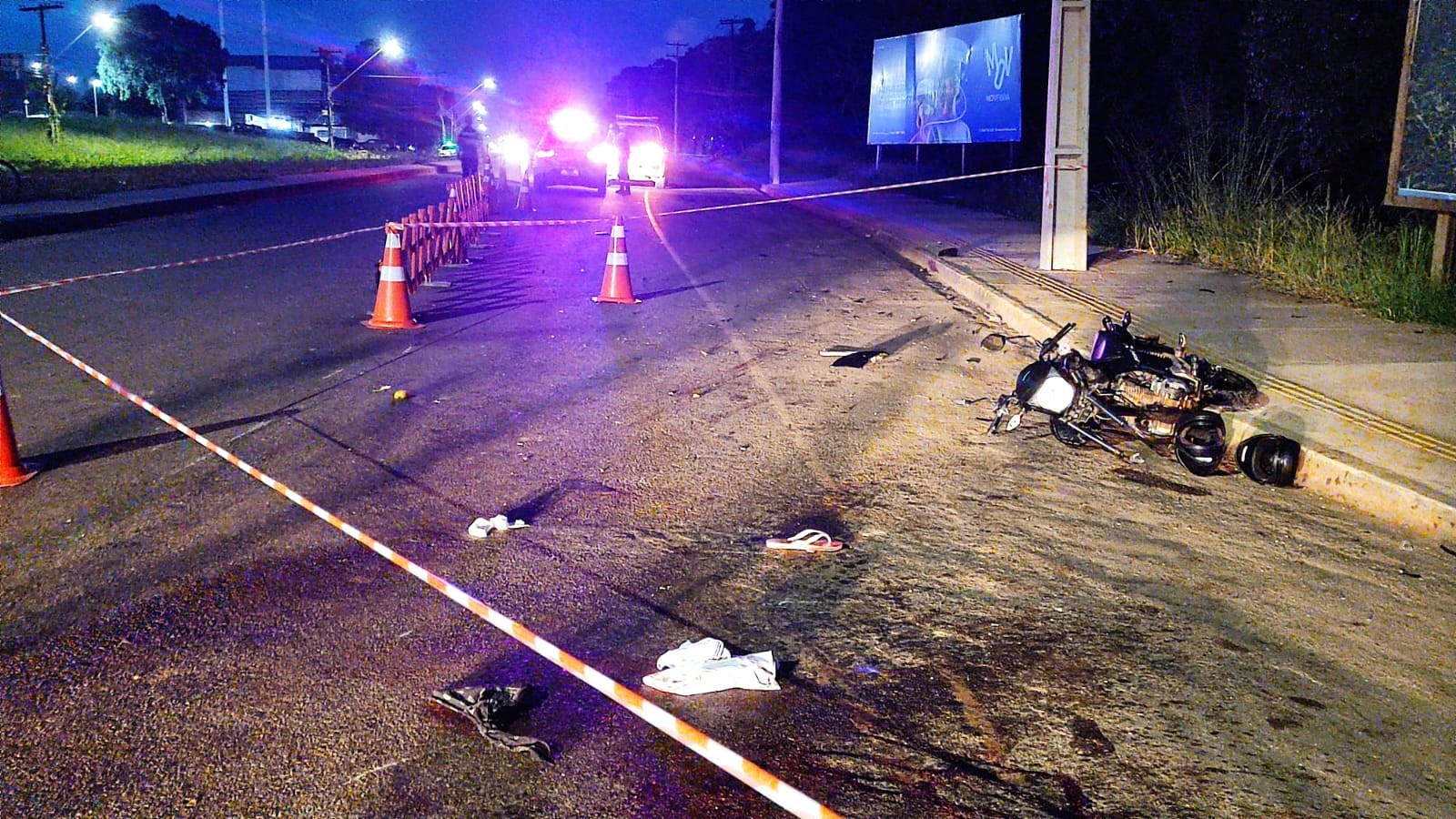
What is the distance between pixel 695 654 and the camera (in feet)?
14.5

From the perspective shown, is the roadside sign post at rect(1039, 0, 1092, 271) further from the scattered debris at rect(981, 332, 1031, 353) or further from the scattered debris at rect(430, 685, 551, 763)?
the scattered debris at rect(430, 685, 551, 763)

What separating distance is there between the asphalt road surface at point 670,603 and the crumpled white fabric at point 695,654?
11cm

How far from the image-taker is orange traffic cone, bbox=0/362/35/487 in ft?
21.2

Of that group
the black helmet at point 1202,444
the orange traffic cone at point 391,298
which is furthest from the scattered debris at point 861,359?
the orange traffic cone at point 391,298

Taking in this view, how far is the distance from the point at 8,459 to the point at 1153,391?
256 inches

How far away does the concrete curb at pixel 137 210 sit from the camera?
2033 centimetres

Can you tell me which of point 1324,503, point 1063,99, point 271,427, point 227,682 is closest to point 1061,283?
point 1063,99

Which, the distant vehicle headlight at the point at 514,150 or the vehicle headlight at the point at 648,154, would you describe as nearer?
the distant vehicle headlight at the point at 514,150

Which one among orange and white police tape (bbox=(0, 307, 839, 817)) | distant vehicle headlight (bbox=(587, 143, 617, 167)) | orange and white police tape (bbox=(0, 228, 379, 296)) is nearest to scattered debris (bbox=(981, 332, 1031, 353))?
orange and white police tape (bbox=(0, 307, 839, 817))

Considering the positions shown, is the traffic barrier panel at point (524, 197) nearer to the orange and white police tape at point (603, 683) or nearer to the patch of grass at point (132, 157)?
the patch of grass at point (132, 157)

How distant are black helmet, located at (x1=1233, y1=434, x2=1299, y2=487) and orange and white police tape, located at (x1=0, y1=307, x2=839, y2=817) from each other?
4.33 metres

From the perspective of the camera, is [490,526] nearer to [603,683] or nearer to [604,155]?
[603,683]

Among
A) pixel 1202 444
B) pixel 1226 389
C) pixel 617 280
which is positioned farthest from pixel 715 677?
pixel 617 280

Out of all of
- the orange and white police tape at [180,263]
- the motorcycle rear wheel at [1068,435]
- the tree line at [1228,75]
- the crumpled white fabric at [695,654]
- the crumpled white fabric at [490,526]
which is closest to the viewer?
the crumpled white fabric at [695,654]
